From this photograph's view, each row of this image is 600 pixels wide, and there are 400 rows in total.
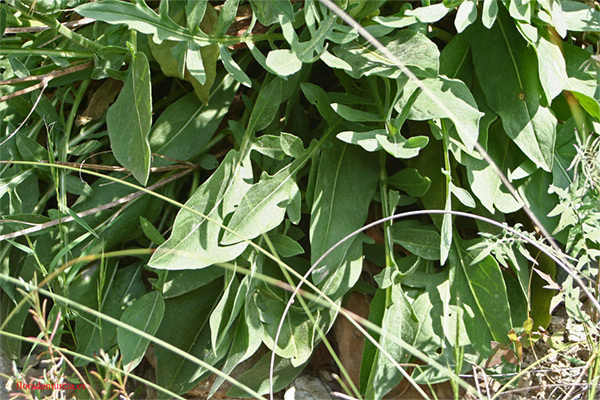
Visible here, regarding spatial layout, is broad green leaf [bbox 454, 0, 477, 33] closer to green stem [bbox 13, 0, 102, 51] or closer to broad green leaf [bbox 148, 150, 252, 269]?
broad green leaf [bbox 148, 150, 252, 269]

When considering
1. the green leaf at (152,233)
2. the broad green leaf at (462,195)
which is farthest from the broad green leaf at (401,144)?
the green leaf at (152,233)

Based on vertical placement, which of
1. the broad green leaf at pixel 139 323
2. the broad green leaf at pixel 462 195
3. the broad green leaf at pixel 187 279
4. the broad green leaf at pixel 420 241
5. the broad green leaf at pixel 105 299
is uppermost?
the broad green leaf at pixel 462 195

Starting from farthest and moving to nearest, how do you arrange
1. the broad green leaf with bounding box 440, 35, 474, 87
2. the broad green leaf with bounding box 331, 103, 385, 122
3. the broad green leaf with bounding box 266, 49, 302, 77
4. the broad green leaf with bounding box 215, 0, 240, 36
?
the broad green leaf with bounding box 440, 35, 474, 87 → the broad green leaf with bounding box 331, 103, 385, 122 → the broad green leaf with bounding box 215, 0, 240, 36 → the broad green leaf with bounding box 266, 49, 302, 77

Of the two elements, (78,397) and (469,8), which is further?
(78,397)

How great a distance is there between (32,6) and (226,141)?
616 mm

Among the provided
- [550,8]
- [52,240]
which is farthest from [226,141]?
[550,8]

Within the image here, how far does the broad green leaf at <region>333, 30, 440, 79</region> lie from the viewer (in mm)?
1214

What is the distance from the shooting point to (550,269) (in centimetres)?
143

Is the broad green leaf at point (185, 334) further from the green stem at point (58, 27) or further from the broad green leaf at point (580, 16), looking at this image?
the broad green leaf at point (580, 16)

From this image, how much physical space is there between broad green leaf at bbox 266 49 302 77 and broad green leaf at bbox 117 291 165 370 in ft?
1.95

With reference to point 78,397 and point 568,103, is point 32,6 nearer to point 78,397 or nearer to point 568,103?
point 78,397

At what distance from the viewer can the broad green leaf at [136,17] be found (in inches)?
45.5

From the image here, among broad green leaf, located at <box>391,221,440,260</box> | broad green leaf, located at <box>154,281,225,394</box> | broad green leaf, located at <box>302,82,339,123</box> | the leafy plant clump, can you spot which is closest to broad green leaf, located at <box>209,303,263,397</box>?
the leafy plant clump

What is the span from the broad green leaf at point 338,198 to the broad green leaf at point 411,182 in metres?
0.05
